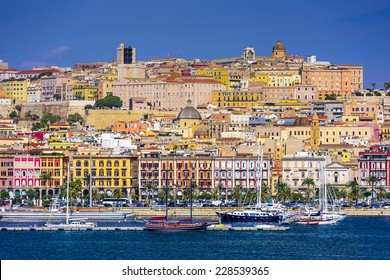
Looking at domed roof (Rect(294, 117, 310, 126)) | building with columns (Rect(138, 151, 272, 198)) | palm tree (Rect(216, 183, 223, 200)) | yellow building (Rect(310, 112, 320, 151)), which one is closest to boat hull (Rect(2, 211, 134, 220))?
palm tree (Rect(216, 183, 223, 200))

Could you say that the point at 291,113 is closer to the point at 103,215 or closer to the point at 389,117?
the point at 389,117

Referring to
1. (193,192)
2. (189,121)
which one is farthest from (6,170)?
(189,121)

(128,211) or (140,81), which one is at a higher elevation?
(140,81)

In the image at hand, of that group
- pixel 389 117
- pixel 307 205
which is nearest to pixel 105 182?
pixel 307 205

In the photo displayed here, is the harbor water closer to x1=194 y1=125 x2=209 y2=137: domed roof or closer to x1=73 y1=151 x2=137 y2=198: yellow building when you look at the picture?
x1=73 y1=151 x2=137 y2=198: yellow building

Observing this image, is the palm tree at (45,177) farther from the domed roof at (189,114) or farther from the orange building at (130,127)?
the domed roof at (189,114)
